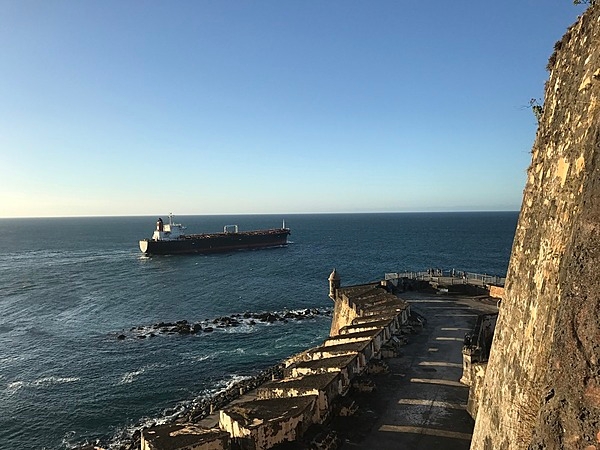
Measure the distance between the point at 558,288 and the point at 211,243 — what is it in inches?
4576

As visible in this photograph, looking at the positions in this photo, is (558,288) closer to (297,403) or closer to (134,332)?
(297,403)

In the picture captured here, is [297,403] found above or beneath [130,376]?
above

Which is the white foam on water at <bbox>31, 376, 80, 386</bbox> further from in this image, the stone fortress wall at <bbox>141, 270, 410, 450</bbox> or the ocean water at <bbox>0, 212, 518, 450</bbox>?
the stone fortress wall at <bbox>141, 270, 410, 450</bbox>

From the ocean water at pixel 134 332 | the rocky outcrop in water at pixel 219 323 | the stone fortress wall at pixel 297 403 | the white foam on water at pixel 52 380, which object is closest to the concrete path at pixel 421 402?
the stone fortress wall at pixel 297 403

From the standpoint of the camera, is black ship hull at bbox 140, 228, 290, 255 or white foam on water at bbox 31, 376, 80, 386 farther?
black ship hull at bbox 140, 228, 290, 255

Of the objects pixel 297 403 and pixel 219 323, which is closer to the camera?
pixel 297 403

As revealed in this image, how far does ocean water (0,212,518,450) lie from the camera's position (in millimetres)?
28203

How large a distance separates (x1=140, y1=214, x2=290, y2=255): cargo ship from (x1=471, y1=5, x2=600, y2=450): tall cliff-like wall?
11000cm

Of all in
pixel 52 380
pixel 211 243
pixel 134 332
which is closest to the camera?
pixel 52 380

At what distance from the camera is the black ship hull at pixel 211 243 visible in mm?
112562

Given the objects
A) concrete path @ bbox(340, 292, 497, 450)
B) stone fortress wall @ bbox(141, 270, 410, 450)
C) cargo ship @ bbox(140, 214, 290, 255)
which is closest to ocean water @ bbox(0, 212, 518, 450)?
cargo ship @ bbox(140, 214, 290, 255)

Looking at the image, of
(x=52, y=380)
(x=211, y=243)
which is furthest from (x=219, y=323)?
(x=211, y=243)

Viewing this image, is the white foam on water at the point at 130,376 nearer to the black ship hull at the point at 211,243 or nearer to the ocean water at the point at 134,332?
the ocean water at the point at 134,332

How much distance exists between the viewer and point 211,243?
120 metres
